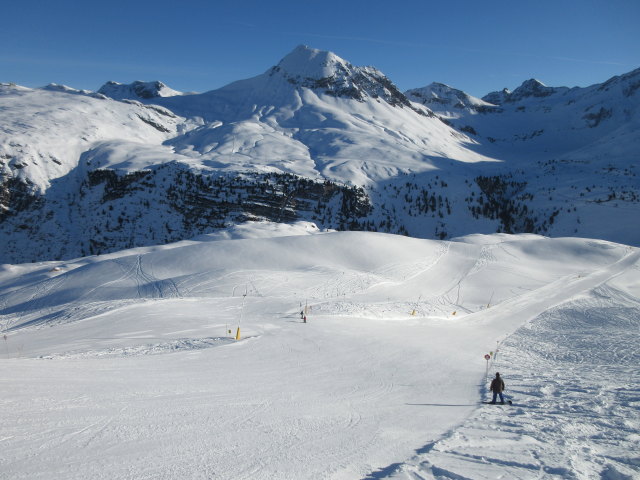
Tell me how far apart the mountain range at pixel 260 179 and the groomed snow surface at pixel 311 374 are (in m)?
51.5

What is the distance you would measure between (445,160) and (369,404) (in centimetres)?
13389

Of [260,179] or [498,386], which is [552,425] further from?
[260,179]

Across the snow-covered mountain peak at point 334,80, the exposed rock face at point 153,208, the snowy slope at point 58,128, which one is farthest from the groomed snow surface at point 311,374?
the snow-covered mountain peak at point 334,80

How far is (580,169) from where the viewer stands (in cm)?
12781

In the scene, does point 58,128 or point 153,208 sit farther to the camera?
point 58,128

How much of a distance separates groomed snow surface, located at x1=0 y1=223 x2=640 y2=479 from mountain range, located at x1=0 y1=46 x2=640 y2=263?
5154 centimetres

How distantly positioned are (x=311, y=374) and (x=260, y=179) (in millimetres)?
84278

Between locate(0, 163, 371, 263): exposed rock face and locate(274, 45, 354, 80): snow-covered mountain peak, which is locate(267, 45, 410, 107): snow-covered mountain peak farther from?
locate(0, 163, 371, 263): exposed rock face

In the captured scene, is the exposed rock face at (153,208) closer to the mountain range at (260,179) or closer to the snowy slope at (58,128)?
the mountain range at (260,179)

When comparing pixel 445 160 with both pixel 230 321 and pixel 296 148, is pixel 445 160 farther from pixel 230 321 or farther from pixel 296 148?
pixel 230 321

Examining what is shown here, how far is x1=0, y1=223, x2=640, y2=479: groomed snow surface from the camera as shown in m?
7.93

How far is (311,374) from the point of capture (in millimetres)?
14492

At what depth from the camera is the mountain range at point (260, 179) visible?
8681 centimetres

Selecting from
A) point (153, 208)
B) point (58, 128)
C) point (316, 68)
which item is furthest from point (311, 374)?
point (316, 68)
